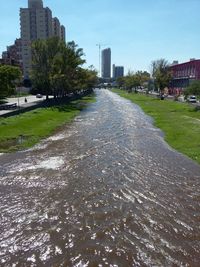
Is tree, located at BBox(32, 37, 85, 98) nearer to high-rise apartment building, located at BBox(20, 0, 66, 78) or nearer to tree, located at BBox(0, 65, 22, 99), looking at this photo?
tree, located at BBox(0, 65, 22, 99)

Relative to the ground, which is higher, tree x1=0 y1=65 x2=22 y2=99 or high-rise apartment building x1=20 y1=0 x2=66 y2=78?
high-rise apartment building x1=20 y1=0 x2=66 y2=78

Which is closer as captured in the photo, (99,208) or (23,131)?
(99,208)

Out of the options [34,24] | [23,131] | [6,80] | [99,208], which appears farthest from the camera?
[34,24]

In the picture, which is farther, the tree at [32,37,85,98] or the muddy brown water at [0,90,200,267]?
the tree at [32,37,85,98]

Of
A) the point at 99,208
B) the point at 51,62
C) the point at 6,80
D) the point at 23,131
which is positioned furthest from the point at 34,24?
the point at 99,208

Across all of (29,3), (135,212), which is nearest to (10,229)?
(135,212)

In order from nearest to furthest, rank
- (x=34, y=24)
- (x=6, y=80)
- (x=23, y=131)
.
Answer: (x=23, y=131), (x=6, y=80), (x=34, y=24)

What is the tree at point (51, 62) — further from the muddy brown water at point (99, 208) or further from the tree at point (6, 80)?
the muddy brown water at point (99, 208)

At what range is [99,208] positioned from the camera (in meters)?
15.7

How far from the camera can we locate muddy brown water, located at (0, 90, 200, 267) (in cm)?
1180

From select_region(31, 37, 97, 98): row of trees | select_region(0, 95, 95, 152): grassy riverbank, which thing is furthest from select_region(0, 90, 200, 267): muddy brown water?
select_region(31, 37, 97, 98): row of trees

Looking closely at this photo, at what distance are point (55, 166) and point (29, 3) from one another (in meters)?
187

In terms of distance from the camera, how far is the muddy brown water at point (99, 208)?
1180 centimetres

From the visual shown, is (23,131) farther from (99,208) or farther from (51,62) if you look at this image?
(51,62)
